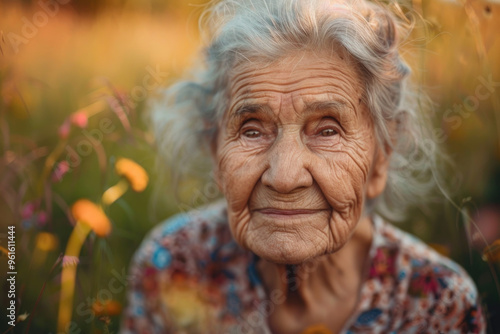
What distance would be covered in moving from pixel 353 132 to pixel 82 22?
2.15m

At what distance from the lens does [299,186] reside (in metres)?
1.60

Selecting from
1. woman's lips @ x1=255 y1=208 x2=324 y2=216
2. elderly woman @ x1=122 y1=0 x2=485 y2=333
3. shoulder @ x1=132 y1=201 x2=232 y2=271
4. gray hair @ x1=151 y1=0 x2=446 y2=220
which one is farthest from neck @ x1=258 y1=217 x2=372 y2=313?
woman's lips @ x1=255 y1=208 x2=324 y2=216

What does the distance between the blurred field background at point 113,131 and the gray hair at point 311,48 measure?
236 millimetres

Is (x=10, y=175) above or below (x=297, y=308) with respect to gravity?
above

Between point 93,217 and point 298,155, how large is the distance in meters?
1.46

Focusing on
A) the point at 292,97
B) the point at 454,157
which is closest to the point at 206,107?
the point at 292,97

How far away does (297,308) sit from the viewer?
84.7 inches

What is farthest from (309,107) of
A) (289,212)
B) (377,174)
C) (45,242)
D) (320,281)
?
(45,242)

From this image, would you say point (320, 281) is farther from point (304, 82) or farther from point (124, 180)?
point (124, 180)

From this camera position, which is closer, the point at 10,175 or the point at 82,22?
the point at 10,175

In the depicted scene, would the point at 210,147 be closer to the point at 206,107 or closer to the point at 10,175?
the point at 206,107

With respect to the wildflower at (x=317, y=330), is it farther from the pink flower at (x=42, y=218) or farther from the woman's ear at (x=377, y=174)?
the pink flower at (x=42, y=218)

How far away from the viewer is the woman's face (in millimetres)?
1630

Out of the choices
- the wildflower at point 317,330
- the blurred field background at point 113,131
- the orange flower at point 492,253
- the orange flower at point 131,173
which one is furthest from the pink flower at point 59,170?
the orange flower at point 492,253
